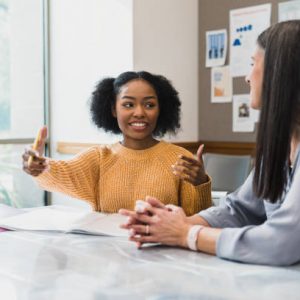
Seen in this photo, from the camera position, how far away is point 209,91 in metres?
3.52

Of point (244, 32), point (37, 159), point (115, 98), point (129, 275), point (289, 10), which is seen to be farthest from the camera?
point (244, 32)

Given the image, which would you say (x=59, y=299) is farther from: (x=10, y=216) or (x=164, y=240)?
(x=10, y=216)

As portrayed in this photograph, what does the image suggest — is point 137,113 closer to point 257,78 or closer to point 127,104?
point 127,104

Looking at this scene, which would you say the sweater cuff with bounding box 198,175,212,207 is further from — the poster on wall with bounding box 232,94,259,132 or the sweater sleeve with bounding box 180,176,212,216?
the poster on wall with bounding box 232,94,259,132

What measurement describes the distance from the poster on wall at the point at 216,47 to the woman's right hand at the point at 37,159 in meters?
2.29

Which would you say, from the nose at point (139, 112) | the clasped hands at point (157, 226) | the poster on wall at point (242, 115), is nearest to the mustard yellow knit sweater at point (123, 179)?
the nose at point (139, 112)

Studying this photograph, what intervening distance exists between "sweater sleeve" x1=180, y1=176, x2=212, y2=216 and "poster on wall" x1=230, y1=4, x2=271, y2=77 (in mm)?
1954

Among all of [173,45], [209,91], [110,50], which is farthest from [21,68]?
[209,91]

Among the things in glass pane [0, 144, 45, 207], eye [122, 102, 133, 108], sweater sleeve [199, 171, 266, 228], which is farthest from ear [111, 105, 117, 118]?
glass pane [0, 144, 45, 207]

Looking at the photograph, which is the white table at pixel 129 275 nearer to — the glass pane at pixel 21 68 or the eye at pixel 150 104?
the eye at pixel 150 104

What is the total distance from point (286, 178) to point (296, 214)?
0.13m

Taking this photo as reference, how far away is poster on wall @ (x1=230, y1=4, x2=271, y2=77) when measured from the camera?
3.21 m

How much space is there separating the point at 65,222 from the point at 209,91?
2.49 m

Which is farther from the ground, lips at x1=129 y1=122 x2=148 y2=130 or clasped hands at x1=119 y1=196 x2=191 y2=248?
lips at x1=129 y1=122 x2=148 y2=130
